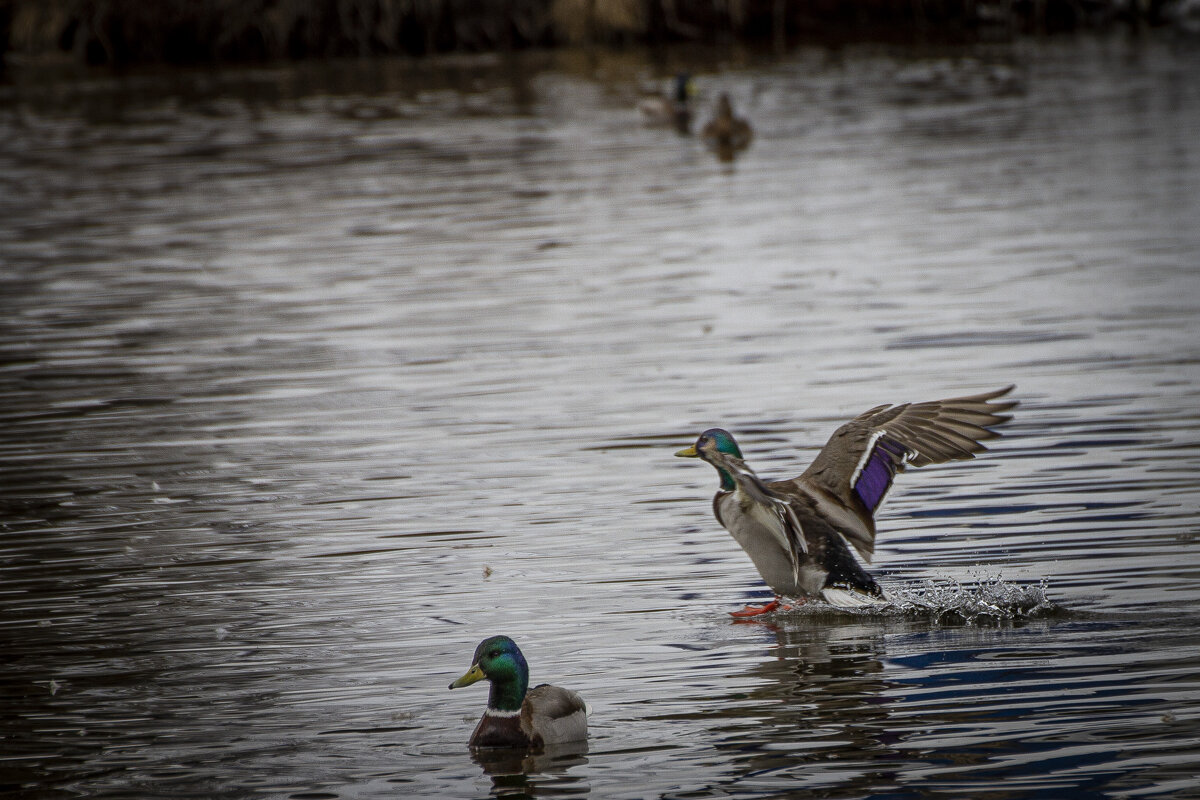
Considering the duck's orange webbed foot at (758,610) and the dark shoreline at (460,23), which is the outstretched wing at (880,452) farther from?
the dark shoreline at (460,23)

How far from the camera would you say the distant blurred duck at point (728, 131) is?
2370 centimetres

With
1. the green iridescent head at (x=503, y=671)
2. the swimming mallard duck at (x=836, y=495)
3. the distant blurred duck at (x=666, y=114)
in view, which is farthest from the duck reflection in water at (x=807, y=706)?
the distant blurred duck at (x=666, y=114)

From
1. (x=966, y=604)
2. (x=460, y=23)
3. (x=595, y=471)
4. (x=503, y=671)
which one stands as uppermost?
(x=460, y=23)

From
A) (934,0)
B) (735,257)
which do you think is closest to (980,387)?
(735,257)

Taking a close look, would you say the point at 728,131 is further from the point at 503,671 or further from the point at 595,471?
the point at 503,671

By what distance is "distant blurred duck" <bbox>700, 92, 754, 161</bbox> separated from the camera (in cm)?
2370

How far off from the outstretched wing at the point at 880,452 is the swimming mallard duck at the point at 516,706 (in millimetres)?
1728

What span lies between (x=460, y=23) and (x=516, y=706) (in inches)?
1472

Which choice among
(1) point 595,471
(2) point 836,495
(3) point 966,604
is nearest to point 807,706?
(3) point 966,604

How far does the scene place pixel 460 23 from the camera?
41562 millimetres

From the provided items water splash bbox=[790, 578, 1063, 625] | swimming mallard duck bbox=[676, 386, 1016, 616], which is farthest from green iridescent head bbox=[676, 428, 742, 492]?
water splash bbox=[790, 578, 1063, 625]

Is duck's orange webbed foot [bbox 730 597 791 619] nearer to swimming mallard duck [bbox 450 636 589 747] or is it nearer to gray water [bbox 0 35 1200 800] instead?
gray water [bbox 0 35 1200 800]

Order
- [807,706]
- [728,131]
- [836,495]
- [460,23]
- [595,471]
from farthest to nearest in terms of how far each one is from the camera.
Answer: [460,23] → [728,131] → [595,471] → [836,495] → [807,706]

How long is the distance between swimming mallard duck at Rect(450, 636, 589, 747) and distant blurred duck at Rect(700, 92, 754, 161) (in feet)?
60.1
